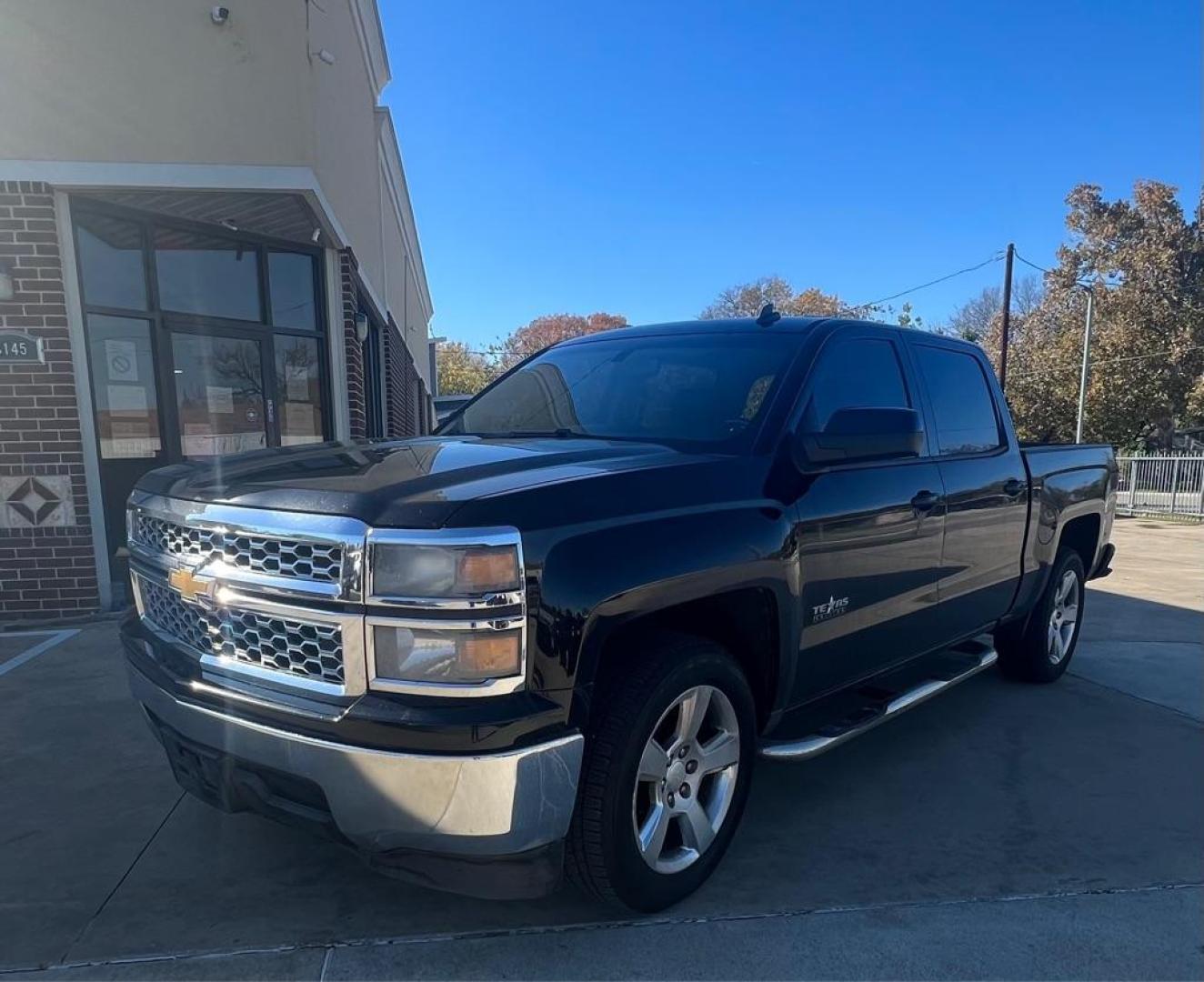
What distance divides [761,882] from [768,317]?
2258 mm

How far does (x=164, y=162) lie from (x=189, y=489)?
191 inches

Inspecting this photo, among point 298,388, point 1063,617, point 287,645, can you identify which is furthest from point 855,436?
point 298,388

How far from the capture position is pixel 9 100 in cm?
593

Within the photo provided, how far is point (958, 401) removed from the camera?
413cm

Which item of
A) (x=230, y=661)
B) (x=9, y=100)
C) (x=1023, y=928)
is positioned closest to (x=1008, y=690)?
(x=1023, y=928)

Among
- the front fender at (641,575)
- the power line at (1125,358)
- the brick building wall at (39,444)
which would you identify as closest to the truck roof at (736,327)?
the front fender at (641,575)

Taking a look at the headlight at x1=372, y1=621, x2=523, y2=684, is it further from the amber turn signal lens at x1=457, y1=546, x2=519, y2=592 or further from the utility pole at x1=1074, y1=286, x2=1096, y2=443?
the utility pole at x1=1074, y1=286, x2=1096, y2=443

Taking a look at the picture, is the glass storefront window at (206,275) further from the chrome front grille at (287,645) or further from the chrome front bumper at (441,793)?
the chrome front bumper at (441,793)

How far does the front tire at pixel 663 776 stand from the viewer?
7.47 feet

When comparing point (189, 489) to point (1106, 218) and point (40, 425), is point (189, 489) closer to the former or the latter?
point (40, 425)

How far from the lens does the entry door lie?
24.1 ft

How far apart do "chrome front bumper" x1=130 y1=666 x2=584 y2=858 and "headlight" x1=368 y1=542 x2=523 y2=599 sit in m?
0.40

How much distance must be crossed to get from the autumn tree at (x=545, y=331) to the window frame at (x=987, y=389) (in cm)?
5296

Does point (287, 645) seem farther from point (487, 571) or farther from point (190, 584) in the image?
point (487, 571)
